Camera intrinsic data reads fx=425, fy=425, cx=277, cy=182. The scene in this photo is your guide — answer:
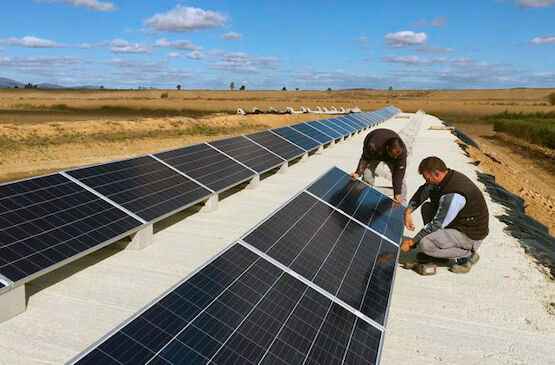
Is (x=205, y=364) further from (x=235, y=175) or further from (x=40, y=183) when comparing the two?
(x=235, y=175)

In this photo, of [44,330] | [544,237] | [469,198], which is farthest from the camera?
[544,237]

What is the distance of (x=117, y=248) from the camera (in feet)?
28.5

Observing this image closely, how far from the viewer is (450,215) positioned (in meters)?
7.30

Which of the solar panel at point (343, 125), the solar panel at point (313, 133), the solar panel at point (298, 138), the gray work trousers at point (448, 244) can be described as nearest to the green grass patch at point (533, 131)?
the solar panel at point (343, 125)

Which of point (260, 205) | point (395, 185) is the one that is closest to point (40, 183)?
point (260, 205)

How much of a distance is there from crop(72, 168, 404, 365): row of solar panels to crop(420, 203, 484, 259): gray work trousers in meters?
0.93

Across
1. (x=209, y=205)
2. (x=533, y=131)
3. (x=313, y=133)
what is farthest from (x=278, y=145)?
(x=533, y=131)

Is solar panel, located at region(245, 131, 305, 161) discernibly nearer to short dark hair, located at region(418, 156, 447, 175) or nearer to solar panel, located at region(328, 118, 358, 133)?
short dark hair, located at region(418, 156, 447, 175)

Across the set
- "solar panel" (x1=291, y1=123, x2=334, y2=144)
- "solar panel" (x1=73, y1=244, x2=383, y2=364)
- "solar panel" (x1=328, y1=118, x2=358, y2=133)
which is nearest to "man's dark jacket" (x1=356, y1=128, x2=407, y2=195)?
"solar panel" (x1=73, y1=244, x2=383, y2=364)

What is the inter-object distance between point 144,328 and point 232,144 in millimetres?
12330

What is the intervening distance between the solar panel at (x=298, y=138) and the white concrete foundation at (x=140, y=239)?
38.9ft

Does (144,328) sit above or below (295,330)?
above

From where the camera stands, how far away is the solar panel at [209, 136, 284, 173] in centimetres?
1462

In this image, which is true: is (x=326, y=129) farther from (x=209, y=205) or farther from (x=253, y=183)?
(x=209, y=205)
